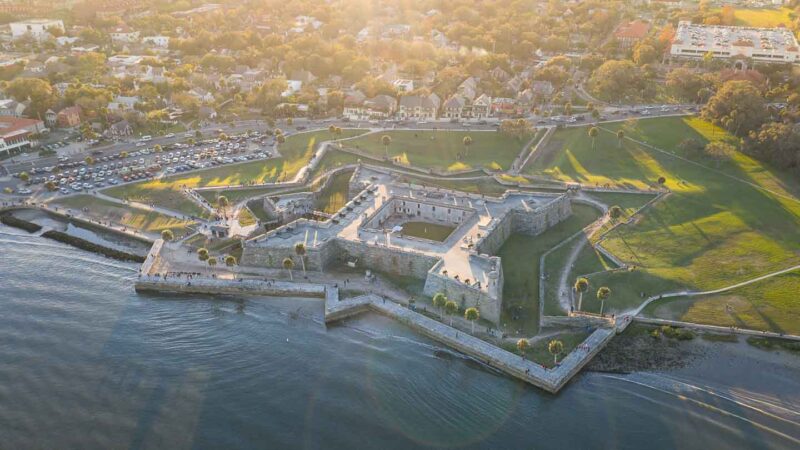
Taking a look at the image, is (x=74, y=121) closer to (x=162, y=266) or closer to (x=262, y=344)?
(x=162, y=266)

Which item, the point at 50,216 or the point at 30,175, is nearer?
the point at 50,216

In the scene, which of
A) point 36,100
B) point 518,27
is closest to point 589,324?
point 36,100

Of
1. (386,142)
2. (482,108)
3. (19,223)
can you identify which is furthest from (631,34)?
(19,223)

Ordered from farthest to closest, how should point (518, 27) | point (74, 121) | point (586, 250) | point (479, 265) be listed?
1. point (518, 27)
2. point (74, 121)
3. point (586, 250)
4. point (479, 265)

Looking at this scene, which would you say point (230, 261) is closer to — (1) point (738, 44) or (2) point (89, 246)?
(2) point (89, 246)

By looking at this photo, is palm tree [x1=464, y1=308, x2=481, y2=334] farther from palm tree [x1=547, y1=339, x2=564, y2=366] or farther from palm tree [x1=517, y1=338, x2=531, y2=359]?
palm tree [x1=547, y1=339, x2=564, y2=366]

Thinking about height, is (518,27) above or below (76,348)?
above

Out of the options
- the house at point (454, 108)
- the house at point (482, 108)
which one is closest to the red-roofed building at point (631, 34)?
the house at point (482, 108)
